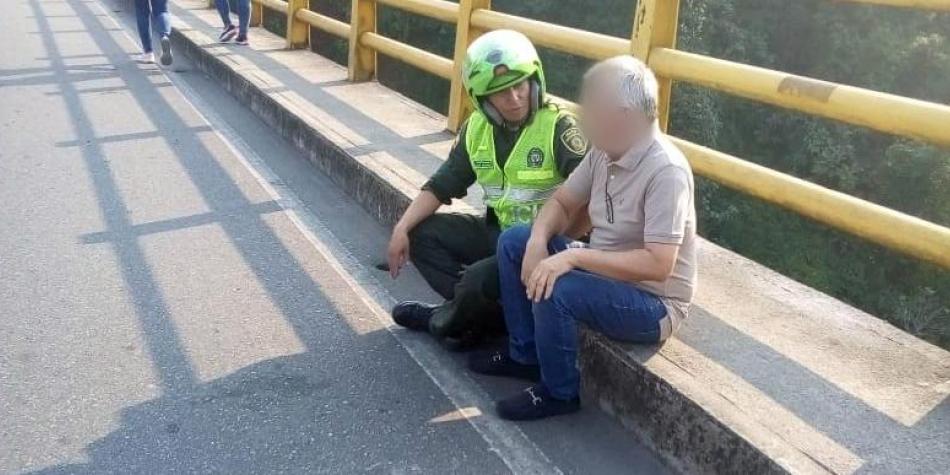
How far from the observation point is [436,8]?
642cm

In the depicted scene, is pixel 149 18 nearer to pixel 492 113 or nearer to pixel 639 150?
pixel 492 113

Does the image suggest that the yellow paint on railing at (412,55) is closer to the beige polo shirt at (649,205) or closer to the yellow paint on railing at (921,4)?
the beige polo shirt at (649,205)

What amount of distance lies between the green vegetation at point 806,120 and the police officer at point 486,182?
64.9 ft

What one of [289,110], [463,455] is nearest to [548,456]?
[463,455]

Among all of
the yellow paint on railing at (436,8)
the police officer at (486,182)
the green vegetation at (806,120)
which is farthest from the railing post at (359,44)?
the green vegetation at (806,120)

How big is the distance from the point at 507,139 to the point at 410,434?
3.73ft

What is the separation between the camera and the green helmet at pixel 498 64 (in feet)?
10.2

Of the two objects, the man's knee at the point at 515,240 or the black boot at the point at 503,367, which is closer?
the man's knee at the point at 515,240

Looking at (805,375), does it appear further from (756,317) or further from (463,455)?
(463,455)

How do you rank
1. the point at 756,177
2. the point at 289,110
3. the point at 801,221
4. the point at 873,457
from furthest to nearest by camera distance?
the point at 801,221
the point at 289,110
the point at 756,177
the point at 873,457

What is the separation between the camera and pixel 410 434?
2.92 meters

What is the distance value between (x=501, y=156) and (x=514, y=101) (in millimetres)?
259

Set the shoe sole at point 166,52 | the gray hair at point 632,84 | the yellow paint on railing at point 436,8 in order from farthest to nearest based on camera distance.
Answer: the shoe sole at point 166,52 < the yellow paint on railing at point 436,8 < the gray hair at point 632,84

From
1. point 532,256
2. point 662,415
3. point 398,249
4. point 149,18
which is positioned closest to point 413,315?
point 398,249
